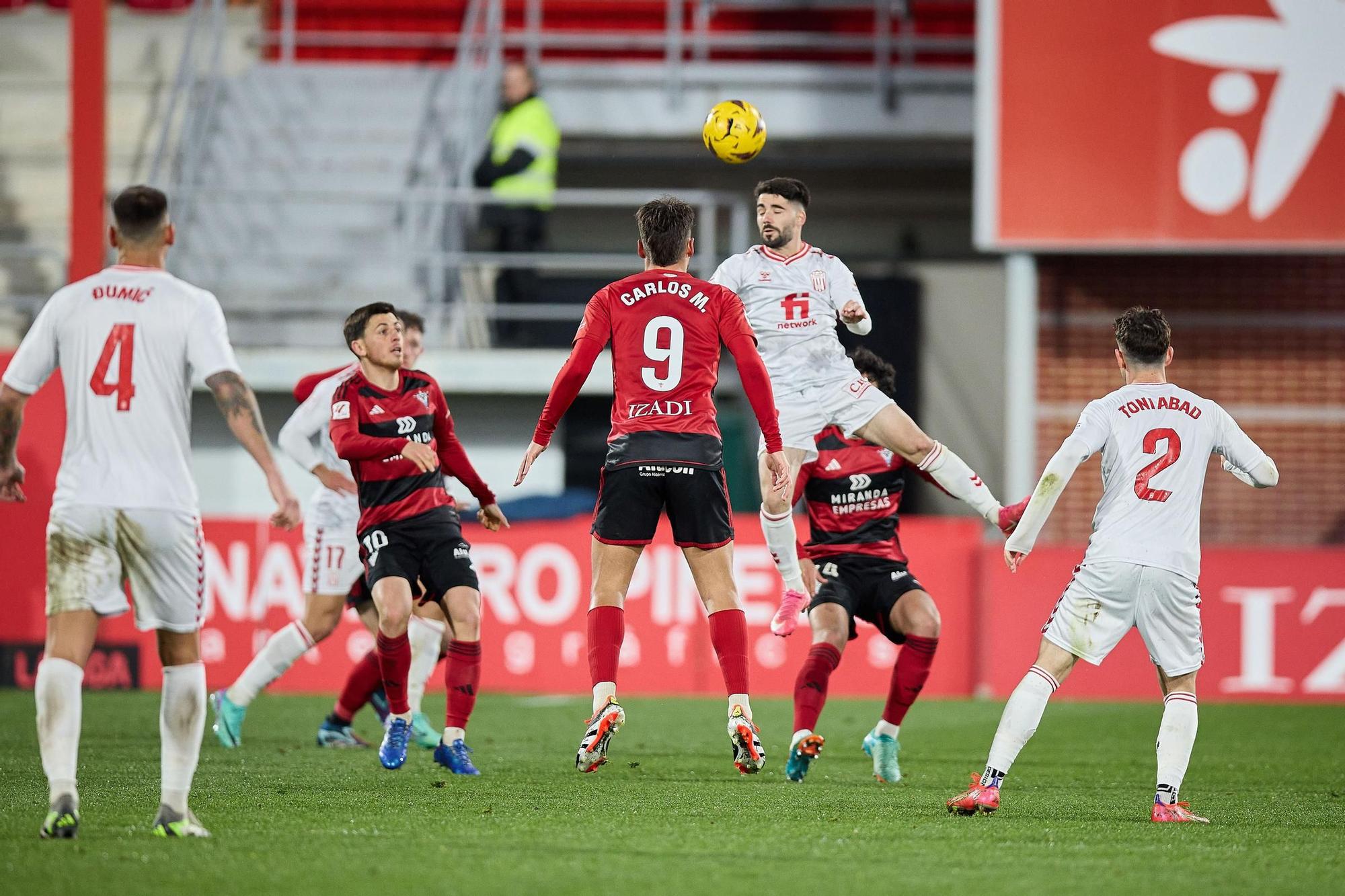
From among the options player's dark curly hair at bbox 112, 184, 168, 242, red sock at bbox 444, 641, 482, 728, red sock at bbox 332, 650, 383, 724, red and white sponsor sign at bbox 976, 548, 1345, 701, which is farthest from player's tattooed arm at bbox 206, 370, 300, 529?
red and white sponsor sign at bbox 976, 548, 1345, 701

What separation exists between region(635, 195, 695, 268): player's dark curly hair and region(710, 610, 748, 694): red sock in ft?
4.91

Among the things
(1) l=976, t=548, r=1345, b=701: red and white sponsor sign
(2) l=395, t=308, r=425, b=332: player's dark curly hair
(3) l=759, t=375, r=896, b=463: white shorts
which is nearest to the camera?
(3) l=759, t=375, r=896, b=463: white shorts

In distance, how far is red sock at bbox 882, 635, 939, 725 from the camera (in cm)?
821

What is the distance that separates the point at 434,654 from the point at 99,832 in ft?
12.8

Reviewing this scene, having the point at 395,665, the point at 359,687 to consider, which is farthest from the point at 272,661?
the point at 395,665

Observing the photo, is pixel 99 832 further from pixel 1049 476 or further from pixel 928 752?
pixel 928 752

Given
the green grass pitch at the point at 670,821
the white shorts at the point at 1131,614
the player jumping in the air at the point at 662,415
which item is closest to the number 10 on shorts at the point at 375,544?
the green grass pitch at the point at 670,821

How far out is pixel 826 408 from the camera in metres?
8.15

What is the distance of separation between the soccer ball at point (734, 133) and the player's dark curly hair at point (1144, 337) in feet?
7.29

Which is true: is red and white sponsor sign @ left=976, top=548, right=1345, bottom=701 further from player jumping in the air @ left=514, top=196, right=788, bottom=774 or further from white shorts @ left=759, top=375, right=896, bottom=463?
player jumping in the air @ left=514, top=196, right=788, bottom=774

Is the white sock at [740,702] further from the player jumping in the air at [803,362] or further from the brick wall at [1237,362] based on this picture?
the brick wall at [1237,362]

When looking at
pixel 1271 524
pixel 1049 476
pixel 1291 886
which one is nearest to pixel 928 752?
pixel 1049 476

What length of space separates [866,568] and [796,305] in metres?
1.35

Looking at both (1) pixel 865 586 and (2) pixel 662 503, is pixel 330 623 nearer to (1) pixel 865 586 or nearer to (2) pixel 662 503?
(1) pixel 865 586
